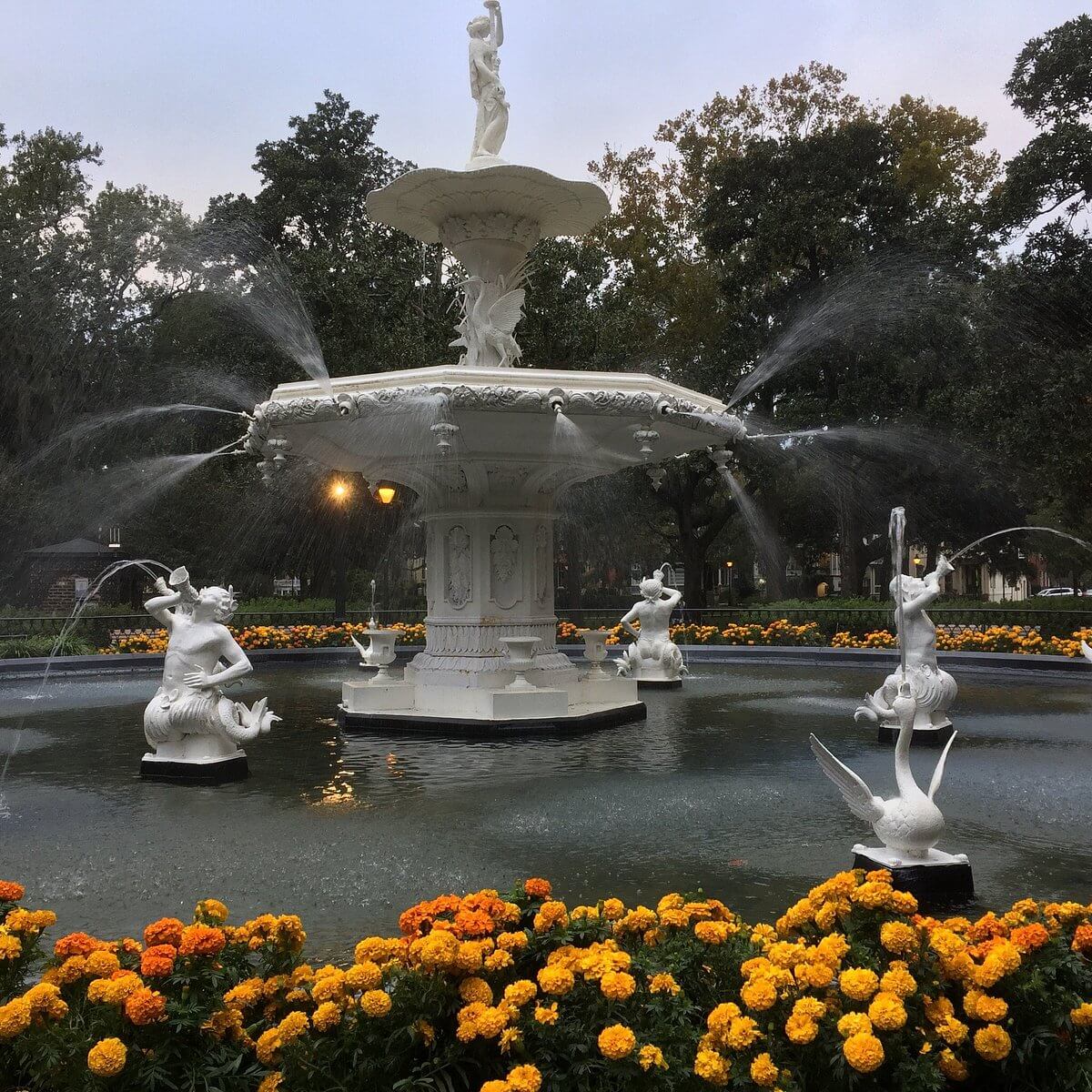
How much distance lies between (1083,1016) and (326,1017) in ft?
6.80

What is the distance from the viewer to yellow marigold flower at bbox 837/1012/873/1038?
270cm

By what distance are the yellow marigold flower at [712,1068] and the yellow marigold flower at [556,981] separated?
0.42m

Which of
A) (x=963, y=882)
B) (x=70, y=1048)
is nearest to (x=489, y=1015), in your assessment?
(x=70, y=1048)

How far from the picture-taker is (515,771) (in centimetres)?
831

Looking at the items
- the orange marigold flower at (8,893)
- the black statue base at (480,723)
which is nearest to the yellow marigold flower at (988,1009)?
the orange marigold flower at (8,893)

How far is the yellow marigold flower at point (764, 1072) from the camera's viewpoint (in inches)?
104

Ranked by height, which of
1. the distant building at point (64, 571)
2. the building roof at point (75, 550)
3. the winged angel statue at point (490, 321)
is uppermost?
the winged angel statue at point (490, 321)

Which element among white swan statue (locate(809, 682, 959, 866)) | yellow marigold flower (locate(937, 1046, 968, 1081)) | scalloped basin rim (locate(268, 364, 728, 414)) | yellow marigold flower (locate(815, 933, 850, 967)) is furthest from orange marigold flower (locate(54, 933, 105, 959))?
scalloped basin rim (locate(268, 364, 728, 414))

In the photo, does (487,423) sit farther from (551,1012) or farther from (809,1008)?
(809,1008)

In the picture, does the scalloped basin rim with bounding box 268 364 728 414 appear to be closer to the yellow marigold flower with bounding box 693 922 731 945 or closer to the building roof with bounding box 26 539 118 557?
the yellow marigold flower with bounding box 693 922 731 945

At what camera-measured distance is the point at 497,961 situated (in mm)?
3062

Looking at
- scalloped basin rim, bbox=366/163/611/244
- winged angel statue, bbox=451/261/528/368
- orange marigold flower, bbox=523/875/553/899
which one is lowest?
orange marigold flower, bbox=523/875/553/899

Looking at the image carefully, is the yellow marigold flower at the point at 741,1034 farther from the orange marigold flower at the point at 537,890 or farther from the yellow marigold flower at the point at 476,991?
the orange marigold flower at the point at 537,890

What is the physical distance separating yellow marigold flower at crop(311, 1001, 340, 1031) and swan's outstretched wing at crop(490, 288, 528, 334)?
9.56m
